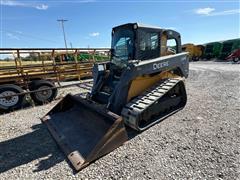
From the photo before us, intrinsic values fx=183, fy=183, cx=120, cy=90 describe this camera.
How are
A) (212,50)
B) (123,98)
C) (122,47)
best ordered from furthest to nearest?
(212,50) → (122,47) → (123,98)

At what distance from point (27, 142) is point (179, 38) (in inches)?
195

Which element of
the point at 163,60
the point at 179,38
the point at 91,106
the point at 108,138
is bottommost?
the point at 108,138

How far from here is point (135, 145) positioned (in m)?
3.56

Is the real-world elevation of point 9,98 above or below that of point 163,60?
below

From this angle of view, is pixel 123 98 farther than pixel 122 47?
No

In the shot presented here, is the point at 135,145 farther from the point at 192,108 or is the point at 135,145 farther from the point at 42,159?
the point at 192,108

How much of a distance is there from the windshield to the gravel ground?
6.14 feet

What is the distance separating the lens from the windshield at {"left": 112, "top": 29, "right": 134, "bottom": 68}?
4.57 m

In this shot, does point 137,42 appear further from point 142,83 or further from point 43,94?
point 43,94

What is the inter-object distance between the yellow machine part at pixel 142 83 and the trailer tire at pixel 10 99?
430cm

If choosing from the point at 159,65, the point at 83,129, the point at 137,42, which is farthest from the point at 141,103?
the point at 137,42

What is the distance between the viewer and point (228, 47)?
24422mm

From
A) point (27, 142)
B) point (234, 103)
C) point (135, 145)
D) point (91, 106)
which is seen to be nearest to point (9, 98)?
point (27, 142)

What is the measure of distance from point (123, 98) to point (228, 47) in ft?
84.2
